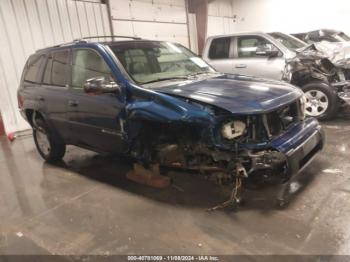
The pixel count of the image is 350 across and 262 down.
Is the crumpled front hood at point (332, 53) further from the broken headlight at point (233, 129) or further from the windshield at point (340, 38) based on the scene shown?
the broken headlight at point (233, 129)

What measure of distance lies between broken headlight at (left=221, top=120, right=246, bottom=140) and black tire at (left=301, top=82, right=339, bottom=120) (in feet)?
10.9

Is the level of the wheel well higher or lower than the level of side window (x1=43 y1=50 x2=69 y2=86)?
lower

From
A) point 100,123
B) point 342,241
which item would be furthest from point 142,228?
point 342,241

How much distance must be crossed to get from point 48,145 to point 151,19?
20.5 feet

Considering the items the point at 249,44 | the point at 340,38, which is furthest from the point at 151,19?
the point at 340,38

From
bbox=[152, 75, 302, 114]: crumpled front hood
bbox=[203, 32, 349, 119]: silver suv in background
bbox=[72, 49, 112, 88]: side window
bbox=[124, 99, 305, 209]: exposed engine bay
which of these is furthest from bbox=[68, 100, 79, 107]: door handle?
bbox=[203, 32, 349, 119]: silver suv in background

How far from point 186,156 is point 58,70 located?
211 cm

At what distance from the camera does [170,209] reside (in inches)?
114

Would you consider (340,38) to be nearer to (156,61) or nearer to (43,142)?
(156,61)

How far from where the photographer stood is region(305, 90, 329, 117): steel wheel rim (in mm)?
5239

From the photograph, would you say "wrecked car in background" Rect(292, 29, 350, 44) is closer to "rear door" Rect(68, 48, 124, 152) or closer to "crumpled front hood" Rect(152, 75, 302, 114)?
"crumpled front hood" Rect(152, 75, 302, 114)

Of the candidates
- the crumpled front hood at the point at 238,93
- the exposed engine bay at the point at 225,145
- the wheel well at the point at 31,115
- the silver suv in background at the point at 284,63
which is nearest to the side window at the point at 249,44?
the silver suv in background at the point at 284,63

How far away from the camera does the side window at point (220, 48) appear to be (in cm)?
648

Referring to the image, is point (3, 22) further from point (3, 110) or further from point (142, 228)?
point (142, 228)
